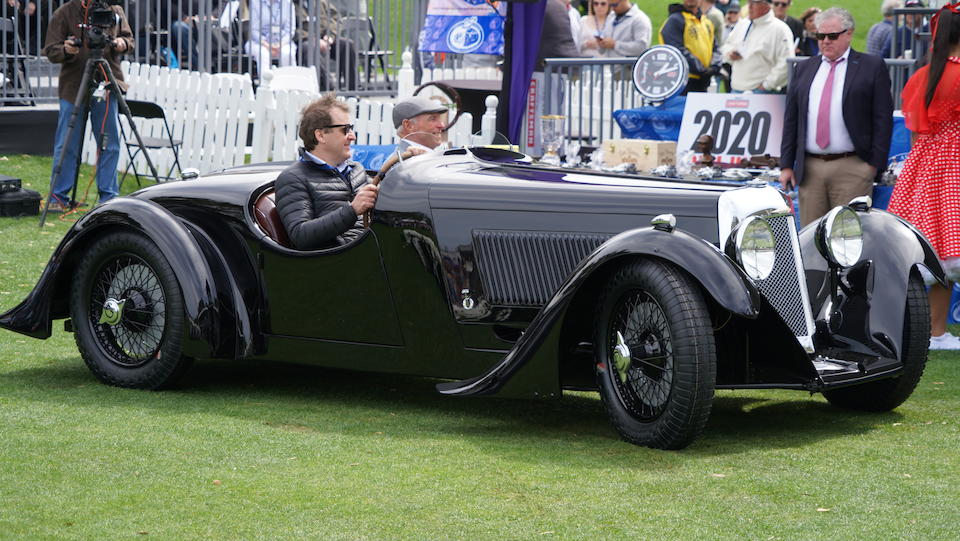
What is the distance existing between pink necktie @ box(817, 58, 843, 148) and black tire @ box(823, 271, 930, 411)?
231cm

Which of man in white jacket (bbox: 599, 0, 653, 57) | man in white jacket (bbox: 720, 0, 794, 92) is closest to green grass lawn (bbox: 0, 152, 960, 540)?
man in white jacket (bbox: 720, 0, 794, 92)

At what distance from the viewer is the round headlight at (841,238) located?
5383 millimetres

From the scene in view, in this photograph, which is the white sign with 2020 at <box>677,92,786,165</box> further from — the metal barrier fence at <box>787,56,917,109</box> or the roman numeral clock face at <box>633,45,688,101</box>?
the roman numeral clock face at <box>633,45,688,101</box>

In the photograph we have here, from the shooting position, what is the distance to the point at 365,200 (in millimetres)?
5328

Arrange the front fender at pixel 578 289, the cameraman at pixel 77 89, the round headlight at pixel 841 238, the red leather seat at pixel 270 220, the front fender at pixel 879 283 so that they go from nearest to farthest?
the front fender at pixel 578 289 → the front fender at pixel 879 283 → the round headlight at pixel 841 238 → the red leather seat at pixel 270 220 → the cameraman at pixel 77 89

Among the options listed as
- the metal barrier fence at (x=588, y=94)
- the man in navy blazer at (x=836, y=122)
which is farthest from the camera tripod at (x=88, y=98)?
the man in navy blazer at (x=836, y=122)

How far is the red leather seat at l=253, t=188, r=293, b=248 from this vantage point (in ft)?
18.8

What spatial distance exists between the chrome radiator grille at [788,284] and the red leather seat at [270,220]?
2.10 metres

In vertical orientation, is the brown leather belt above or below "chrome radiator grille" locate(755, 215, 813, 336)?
above

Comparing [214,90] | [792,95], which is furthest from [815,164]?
[214,90]

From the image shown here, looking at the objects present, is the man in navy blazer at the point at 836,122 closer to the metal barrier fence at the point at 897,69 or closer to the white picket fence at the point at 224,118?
the metal barrier fence at the point at 897,69

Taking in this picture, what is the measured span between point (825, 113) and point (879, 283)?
2.44 meters

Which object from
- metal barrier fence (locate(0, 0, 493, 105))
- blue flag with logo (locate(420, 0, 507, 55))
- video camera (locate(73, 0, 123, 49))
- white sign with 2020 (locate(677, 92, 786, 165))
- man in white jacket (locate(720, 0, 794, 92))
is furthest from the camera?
metal barrier fence (locate(0, 0, 493, 105))

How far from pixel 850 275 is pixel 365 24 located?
11745 millimetres
